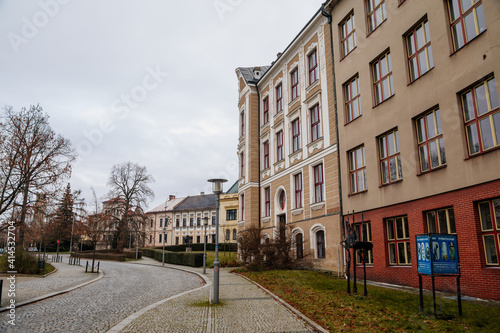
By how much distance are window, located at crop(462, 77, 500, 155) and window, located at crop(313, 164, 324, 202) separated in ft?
35.0

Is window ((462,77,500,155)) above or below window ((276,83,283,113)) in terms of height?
below

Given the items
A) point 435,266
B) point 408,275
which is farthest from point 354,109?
point 435,266

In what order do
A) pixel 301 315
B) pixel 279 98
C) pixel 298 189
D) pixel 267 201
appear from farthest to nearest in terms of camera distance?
1. pixel 267 201
2. pixel 279 98
3. pixel 298 189
4. pixel 301 315

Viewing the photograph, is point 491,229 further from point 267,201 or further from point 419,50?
point 267,201

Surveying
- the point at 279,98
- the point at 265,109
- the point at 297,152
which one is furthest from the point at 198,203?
the point at 297,152

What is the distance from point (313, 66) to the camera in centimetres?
2461

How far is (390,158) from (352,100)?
4.81 metres

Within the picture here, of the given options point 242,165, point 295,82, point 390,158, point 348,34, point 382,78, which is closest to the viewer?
point 390,158

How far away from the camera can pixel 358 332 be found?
7.70 metres

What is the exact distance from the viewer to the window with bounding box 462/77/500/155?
1140cm

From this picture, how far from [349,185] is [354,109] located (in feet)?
13.4

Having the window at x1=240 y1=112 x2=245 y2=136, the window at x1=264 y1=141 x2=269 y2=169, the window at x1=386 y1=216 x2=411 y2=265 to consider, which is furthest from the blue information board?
the window at x1=240 y1=112 x2=245 y2=136

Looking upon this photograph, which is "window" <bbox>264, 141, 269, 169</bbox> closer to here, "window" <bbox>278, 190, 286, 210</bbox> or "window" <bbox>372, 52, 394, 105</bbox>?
"window" <bbox>278, 190, 286, 210</bbox>

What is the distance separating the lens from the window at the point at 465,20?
12.3 m
